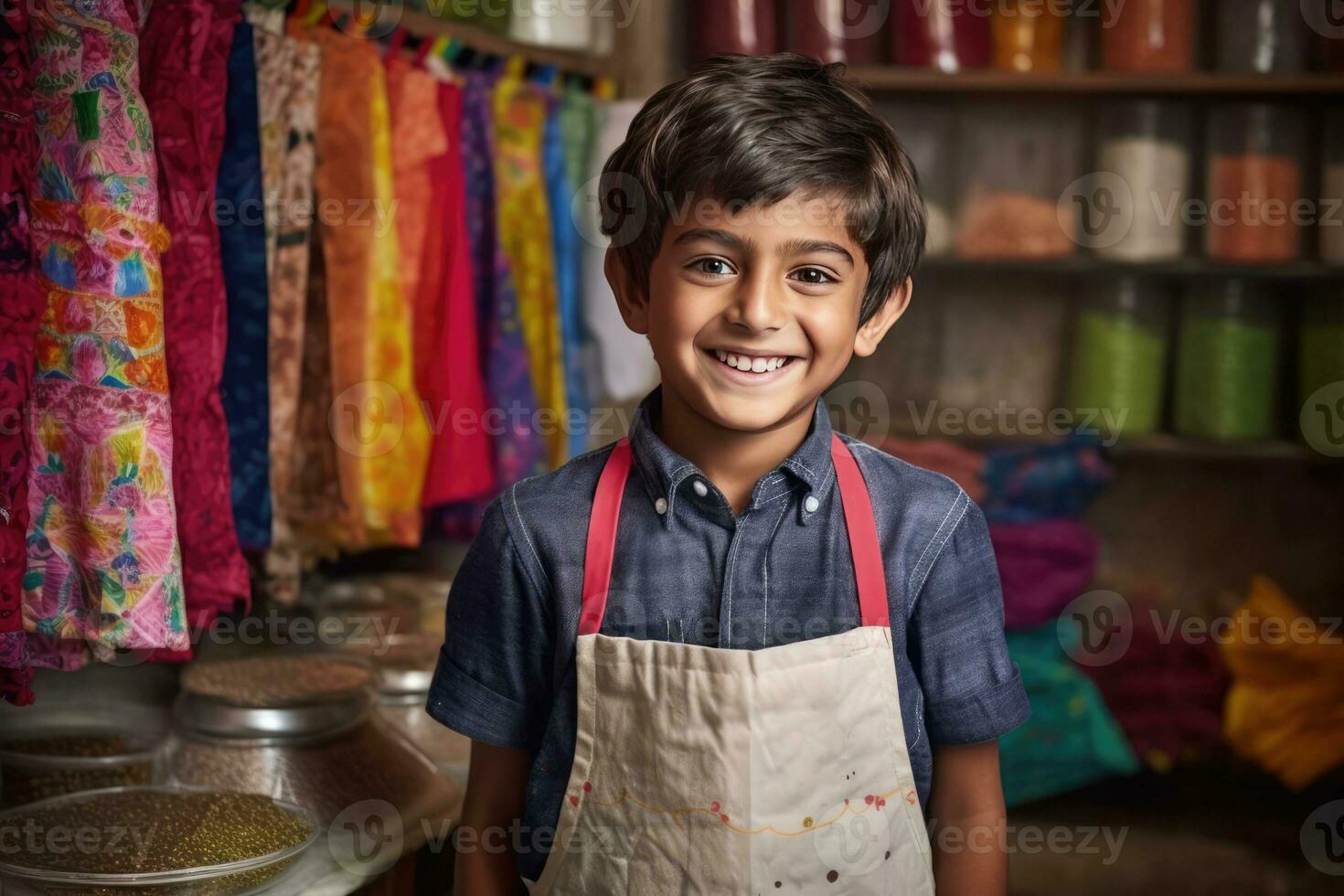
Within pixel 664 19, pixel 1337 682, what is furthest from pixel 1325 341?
pixel 664 19

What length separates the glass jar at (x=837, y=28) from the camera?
2.51 metres

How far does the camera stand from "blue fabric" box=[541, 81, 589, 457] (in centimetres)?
225

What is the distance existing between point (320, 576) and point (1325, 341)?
1974 mm

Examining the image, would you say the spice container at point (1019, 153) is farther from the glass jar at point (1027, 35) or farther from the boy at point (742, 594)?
the boy at point (742, 594)

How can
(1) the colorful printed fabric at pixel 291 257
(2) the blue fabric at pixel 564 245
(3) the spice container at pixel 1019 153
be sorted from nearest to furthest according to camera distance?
1. (1) the colorful printed fabric at pixel 291 257
2. (2) the blue fabric at pixel 564 245
3. (3) the spice container at pixel 1019 153

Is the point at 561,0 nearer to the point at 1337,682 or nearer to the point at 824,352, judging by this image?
the point at 824,352

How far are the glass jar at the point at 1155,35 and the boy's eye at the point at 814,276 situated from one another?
181cm

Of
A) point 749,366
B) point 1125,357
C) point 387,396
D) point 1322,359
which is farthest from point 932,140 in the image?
point 749,366

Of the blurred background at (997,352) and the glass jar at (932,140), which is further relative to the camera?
the glass jar at (932,140)

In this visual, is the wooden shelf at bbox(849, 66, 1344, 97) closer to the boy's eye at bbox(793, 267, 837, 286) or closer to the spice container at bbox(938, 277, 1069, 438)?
the spice container at bbox(938, 277, 1069, 438)

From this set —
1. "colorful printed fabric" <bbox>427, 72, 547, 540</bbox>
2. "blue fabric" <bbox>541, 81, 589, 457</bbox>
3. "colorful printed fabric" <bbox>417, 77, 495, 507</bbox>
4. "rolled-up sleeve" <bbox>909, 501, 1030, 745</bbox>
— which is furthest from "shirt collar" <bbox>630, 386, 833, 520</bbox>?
"blue fabric" <bbox>541, 81, 589, 457</bbox>

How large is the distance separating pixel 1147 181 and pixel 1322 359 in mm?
493

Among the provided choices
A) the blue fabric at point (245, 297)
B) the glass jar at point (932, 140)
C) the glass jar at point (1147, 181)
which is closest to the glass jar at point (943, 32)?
the glass jar at point (932, 140)

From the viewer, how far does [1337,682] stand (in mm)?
2291
